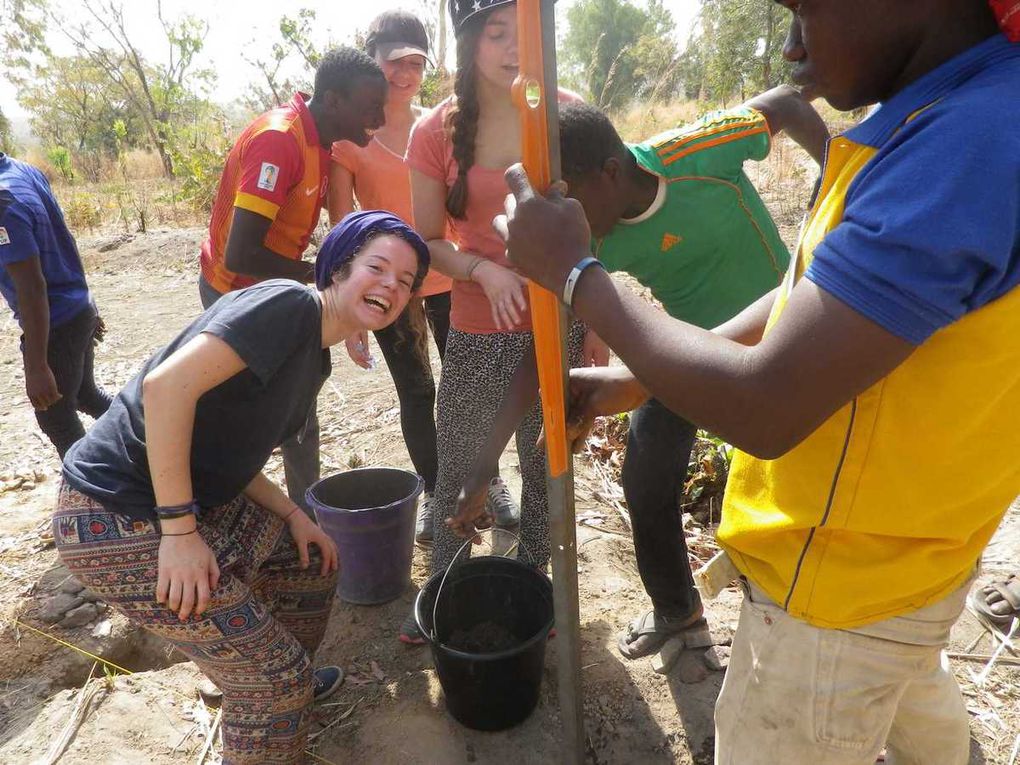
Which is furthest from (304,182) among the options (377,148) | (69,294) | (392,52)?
(69,294)

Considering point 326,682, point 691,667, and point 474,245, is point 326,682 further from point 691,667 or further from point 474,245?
point 474,245

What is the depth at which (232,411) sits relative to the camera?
1960mm

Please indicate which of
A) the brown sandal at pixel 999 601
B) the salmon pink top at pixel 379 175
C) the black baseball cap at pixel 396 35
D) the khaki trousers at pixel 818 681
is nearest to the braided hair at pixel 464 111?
the salmon pink top at pixel 379 175

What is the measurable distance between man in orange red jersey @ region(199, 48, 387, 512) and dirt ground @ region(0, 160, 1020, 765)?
1128mm

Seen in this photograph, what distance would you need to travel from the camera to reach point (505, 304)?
2.39m

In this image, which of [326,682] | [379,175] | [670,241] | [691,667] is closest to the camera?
[670,241]

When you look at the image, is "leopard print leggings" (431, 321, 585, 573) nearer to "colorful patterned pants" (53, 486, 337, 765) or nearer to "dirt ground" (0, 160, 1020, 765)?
"dirt ground" (0, 160, 1020, 765)

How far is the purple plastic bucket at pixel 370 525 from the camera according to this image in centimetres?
295

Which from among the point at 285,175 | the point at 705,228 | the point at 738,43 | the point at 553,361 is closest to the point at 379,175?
the point at 285,175

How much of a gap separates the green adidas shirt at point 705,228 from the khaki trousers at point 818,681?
3.50ft

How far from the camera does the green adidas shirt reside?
2023 millimetres

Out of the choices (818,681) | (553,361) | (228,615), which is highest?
(553,361)

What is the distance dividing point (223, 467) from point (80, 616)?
198cm

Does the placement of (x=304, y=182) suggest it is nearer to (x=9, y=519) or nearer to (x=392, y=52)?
(x=392, y=52)
